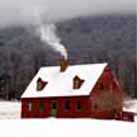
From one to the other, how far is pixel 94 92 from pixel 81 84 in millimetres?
2269

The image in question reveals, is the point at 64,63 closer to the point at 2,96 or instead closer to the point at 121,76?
Answer: the point at 2,96

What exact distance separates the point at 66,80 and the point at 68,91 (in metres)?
2.27

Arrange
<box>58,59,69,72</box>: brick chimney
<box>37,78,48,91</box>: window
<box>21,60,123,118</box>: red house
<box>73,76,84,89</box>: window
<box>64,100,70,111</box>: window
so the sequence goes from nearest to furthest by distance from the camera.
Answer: <box>21,60,123,118</box>: red house, <box>64,100,70,111</box>: window, <box>73,76,84,89</box>: window, <box>37,78,48,91</box>: window, <box>58,59,69,72</box>: brick chimney

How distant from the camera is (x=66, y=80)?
59094 mm

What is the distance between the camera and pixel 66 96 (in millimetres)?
56500

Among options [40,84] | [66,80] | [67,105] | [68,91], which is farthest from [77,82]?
[40,84]

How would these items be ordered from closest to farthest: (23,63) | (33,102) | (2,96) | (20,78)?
(33,102) < (2,96) < (20,78) < (23,63)

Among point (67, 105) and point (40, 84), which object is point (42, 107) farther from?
point (67, 105)

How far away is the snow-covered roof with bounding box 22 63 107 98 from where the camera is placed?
185ft

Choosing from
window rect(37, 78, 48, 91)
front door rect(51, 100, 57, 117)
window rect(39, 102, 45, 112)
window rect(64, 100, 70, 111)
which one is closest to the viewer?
window rect(64, 100, 70, 111)

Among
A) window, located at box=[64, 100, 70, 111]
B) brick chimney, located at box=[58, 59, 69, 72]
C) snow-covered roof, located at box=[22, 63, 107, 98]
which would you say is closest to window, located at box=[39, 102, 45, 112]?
snow-covered roof, located at box=[22, 63, 107, 98]

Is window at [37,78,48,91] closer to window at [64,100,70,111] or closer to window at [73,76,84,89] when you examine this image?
window at [73,76,84,89]

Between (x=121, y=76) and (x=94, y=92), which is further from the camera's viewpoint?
(x=121, y=76)

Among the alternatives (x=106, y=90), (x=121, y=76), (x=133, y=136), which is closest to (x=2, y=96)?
(x=121, y=76)
